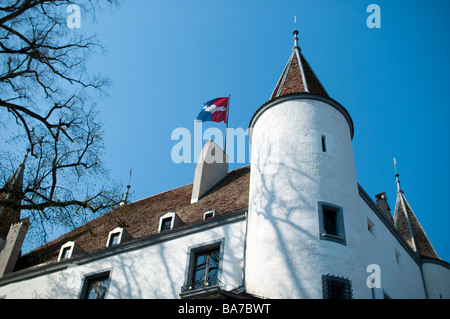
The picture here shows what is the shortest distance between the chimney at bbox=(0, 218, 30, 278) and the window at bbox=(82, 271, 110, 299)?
675 centimetres

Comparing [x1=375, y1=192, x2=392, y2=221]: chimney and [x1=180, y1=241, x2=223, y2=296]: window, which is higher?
[x1=375, y1=192, x2=392, y2=221]: chimney

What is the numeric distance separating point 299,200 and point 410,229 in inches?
529

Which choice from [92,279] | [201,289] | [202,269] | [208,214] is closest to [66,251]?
[92,279]

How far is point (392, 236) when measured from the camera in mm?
24094

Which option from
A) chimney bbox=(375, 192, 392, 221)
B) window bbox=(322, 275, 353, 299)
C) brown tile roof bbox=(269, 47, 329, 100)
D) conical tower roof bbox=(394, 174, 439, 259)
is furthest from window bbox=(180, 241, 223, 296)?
chimney bbox=(375, 192, 392, 221)

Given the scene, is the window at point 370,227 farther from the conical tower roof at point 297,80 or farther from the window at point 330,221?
the conical tower roof at point 297,80

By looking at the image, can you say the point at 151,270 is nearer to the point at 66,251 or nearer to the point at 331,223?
the point at 66,251

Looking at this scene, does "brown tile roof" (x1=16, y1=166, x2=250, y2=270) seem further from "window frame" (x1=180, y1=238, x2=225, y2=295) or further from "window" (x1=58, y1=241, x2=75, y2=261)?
"window frame" (x1=180, y1=238, x2=225, y2=295)

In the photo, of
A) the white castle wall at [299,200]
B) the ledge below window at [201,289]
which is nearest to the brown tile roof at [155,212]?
the white castle wall at [299,200]

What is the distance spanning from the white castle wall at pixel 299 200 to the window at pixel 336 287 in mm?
187

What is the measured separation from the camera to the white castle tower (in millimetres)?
16797
